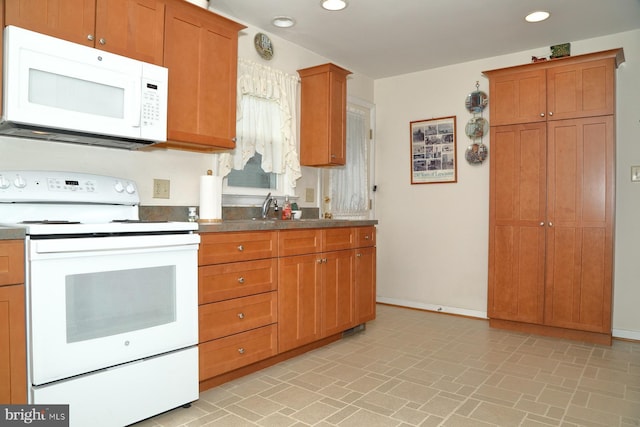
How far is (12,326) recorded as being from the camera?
5.48 ft

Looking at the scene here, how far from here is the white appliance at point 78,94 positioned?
6.08 ft

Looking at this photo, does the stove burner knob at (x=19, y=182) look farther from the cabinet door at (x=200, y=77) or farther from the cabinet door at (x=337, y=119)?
the cabinet door at (x=337, y=119)

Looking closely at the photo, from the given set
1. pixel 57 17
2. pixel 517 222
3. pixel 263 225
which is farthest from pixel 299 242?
pixel 517 222

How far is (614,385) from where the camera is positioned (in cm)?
264

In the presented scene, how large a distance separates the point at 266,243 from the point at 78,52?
1.43 meters

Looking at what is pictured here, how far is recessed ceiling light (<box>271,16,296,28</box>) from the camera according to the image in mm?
3341

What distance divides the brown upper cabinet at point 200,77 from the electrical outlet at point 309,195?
130cm

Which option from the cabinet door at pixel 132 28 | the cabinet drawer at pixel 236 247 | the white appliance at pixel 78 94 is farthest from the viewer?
the cabinet drawer at pixel 236 247

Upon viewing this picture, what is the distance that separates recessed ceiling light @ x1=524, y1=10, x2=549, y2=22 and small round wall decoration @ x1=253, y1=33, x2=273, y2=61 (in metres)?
2.00

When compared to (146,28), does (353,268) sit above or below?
below

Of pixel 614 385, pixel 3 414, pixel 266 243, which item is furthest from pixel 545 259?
pixel 3 414

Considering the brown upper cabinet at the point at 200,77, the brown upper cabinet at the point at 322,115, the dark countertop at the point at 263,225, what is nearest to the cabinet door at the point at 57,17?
the brown upper cabinet at the point at 200,77

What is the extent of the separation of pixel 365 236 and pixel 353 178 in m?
1.14

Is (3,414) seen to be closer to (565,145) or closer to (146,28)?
(146,28)
